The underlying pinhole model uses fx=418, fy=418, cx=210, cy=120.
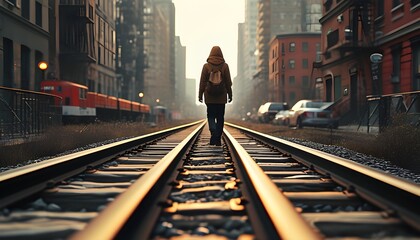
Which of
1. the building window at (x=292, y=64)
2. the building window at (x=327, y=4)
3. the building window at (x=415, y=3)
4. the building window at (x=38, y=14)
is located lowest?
the building window at (x=415, y=3)

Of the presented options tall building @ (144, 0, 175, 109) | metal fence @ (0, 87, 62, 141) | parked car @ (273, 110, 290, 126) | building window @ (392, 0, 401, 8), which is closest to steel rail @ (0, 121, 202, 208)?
metal fence @ (0, 87, 62, 141)

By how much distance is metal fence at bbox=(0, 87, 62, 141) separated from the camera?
10.2 m

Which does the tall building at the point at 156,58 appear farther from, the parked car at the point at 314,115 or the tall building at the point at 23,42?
the parked car at the point at 314,115

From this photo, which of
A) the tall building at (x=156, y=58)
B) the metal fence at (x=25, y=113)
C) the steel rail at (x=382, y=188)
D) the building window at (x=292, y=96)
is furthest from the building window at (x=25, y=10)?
the tall building at (x=156, y=58)

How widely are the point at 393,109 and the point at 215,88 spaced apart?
4768mm

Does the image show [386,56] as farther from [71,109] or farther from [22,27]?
[22,27]

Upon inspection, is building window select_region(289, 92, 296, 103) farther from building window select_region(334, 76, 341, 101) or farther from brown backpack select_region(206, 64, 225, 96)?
brown backpack select_region(206, 64, 225, 96)

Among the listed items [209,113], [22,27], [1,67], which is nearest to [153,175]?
[209,113]

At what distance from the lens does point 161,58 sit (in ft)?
465

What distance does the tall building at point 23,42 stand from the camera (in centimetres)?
2488

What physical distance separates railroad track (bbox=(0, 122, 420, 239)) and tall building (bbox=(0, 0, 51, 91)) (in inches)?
792

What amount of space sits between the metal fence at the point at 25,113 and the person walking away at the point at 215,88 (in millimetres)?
4813

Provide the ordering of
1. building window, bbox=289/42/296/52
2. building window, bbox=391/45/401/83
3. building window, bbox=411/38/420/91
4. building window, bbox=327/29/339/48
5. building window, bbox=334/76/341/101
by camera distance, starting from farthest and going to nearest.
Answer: building window, bbox=289/42/296/52
building window, bbox=327/29/339/48
building window, bbox=334/76/341/101
building window, bbox=391/45/401/83
building window, bbox=411/38/420/91

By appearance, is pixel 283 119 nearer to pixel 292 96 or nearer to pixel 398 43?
pixel 398 43
